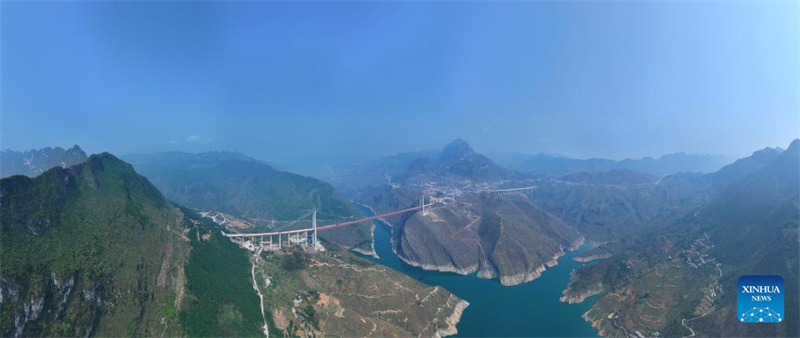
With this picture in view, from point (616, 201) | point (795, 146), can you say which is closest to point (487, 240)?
point (616, 201)

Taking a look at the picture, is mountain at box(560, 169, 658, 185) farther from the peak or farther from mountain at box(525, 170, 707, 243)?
the peak

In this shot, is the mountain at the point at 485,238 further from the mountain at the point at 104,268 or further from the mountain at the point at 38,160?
the mountain at the point at 38,160

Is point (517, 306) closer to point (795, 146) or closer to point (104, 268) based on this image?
point (104, 268)

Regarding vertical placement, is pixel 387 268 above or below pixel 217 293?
below

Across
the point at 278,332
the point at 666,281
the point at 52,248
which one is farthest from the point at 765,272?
the point at 52,248

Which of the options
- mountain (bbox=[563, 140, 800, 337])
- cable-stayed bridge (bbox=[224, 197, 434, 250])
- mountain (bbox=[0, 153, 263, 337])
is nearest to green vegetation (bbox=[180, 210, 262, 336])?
mountain (bbox=[0, 153, 263, 337])

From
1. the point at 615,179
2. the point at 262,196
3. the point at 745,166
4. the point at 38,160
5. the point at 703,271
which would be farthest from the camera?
the point at 615,179
